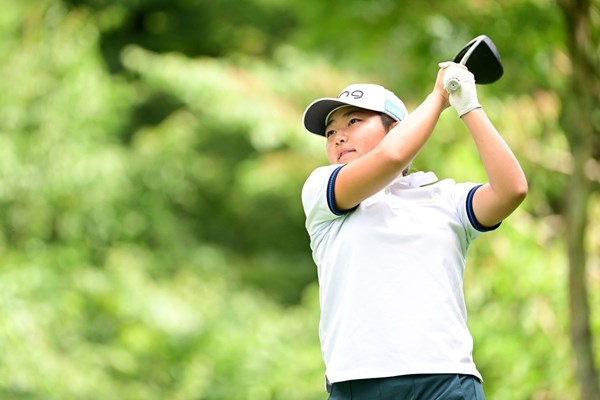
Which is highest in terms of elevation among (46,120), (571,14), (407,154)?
(46,120)

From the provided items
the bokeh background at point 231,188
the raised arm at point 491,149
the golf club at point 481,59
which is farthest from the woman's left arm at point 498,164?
the bokeh background at point 231,188

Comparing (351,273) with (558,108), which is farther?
(558,108)

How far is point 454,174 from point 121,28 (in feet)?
27.8

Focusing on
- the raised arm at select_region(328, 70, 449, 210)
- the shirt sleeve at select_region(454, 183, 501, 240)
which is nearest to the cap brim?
the raised arm at select_region(328, 70, 449, 210)

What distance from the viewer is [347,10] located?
5.68 metres

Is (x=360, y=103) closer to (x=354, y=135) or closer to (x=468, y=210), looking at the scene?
(x=354, y=135)

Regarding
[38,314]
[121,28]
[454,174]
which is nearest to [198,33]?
[121,28]

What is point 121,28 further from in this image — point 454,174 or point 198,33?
point 454,174

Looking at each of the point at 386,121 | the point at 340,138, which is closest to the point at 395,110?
the point at 386,121

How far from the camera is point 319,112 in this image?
2.46 metres

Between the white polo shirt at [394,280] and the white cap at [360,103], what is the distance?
0.17 metres

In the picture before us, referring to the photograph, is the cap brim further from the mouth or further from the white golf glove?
the white golf glove

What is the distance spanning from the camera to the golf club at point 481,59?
231 cm

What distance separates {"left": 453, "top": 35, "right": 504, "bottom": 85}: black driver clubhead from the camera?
2.31 metres
